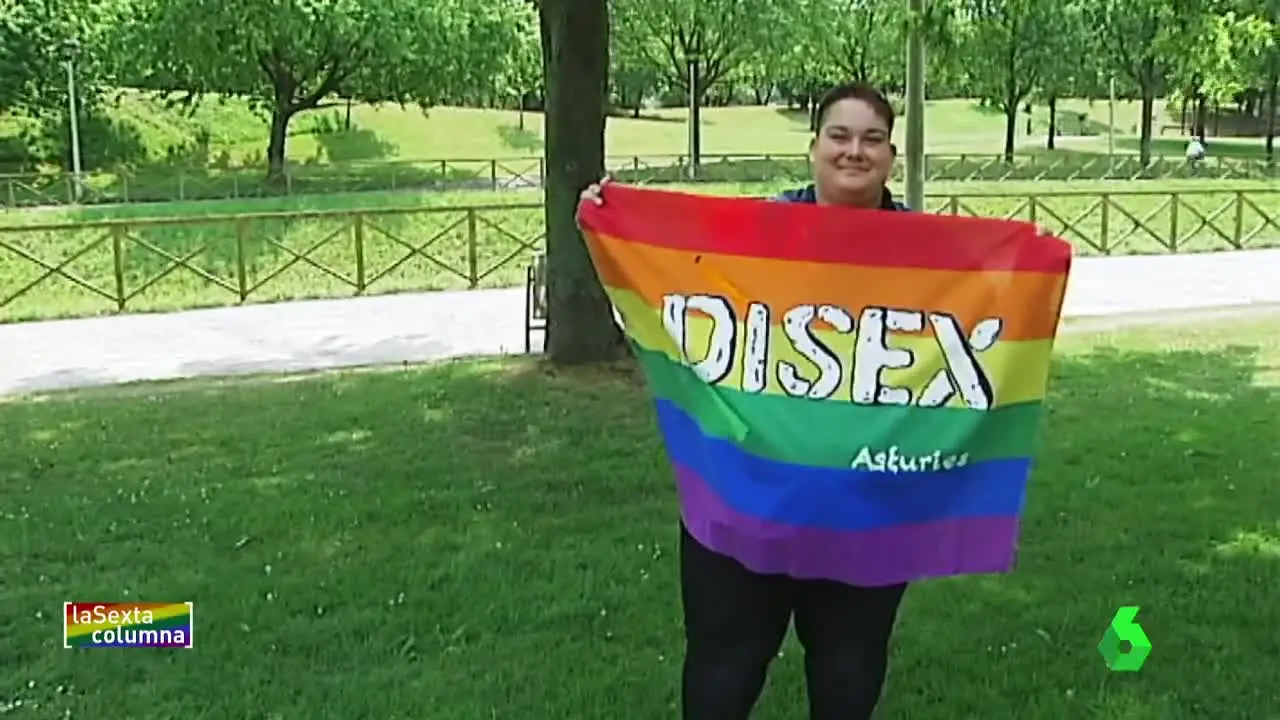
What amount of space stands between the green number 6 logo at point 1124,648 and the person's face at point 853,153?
6.32 ft

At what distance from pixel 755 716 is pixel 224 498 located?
316cm

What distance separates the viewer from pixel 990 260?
2734mm

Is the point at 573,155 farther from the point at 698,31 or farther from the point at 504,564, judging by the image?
the point at 698,31

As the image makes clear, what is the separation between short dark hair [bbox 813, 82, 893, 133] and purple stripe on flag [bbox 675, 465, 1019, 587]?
779 millimetres

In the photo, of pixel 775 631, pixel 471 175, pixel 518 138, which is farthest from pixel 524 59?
pixel 775 631

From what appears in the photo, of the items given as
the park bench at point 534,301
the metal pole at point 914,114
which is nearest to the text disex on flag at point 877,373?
the metal pole at point 914,114

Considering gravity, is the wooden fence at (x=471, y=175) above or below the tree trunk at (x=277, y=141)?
below

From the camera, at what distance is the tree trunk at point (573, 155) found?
27.9 feet

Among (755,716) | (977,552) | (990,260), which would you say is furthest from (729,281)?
(755,716)

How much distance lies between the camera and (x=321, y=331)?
12.8m

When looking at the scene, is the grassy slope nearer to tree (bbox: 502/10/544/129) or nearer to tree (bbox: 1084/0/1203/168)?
tree (bbox: 502/10/544/129)

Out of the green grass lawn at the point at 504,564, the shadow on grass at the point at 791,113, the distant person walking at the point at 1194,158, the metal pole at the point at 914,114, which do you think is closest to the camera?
the green grass lawn at the point at 504,564

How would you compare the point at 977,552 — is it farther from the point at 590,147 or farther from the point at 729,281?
the point at 590,147

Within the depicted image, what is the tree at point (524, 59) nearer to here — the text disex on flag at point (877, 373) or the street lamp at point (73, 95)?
the street lamp at point (73, 95)
